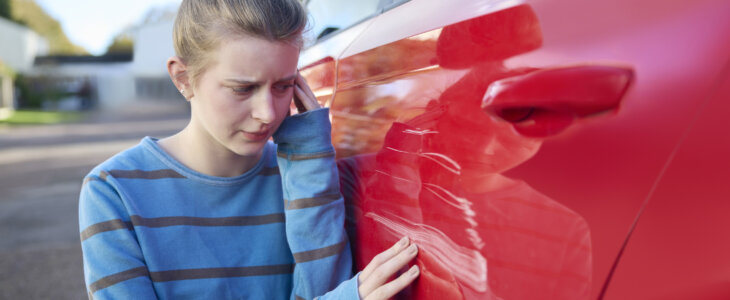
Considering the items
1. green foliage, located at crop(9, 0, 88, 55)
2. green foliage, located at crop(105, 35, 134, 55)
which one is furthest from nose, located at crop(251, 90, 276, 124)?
green foliage, located at crop(105, 35, 134, 55)

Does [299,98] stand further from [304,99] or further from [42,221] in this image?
[42,221]

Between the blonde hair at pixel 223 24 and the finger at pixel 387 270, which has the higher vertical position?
the blonde hair at pixel 223 24

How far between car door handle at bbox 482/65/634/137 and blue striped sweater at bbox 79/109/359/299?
1.76 feet

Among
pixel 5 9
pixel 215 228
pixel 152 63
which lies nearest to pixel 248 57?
pixel 215 228

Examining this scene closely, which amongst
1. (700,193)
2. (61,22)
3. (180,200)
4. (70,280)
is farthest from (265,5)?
(61,22)

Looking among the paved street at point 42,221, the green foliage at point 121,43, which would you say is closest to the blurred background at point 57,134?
the paved street at point 42,221

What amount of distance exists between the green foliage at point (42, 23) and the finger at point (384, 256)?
52364 mm

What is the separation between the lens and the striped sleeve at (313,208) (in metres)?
1.24

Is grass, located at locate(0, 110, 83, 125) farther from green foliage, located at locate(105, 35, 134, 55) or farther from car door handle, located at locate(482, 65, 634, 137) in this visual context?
green foliage, located at locate(105, 35, 134, 55)

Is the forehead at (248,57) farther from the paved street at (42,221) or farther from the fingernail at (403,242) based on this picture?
the paved street at (42,221)

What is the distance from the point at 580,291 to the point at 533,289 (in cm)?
6

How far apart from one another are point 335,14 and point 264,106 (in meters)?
1.04

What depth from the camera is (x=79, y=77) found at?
119 ft

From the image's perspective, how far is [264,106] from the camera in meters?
1.18
